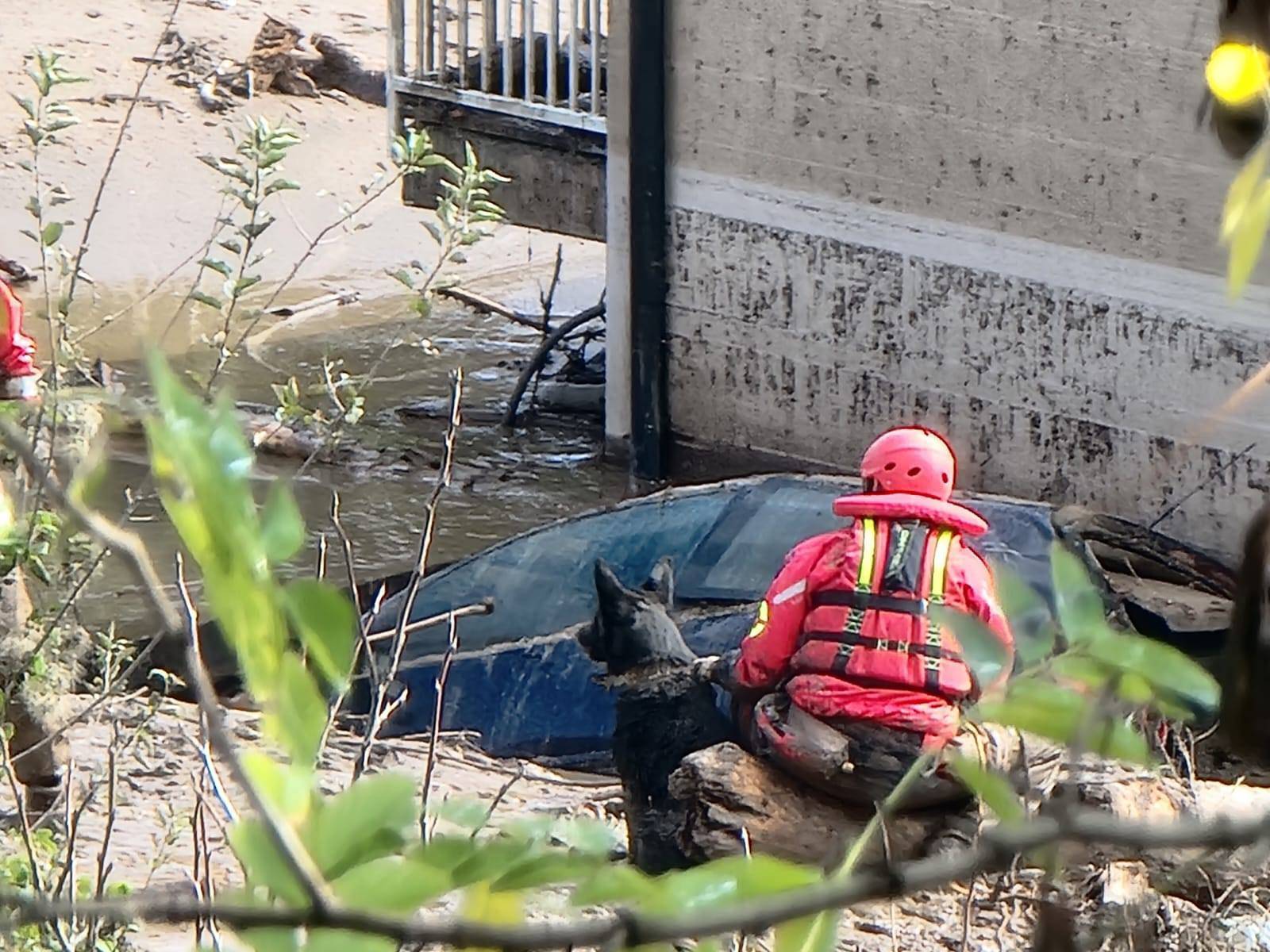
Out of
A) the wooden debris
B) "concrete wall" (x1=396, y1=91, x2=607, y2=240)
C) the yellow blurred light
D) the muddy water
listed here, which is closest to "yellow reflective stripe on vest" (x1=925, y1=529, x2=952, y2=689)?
the muddy water

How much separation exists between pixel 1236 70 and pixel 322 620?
0.47 metres

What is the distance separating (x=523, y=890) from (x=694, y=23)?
856 cm

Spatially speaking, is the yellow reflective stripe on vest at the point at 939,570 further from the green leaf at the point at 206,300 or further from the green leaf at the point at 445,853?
the green leaf at the point at 445,853

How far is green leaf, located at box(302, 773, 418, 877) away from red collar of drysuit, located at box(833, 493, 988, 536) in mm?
4247

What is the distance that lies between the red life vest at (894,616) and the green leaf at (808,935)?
4064mm

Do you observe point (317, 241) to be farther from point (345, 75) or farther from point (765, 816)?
point (345, 75)

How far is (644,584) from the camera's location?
6801mm

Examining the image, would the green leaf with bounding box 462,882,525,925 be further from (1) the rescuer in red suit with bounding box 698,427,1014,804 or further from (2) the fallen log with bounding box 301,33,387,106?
(2) the fallen log with bounding box 301,33,387,106

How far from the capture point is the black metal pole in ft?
29.9

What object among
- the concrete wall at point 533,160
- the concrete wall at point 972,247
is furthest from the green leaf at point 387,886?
the concrete wall at point 533,160

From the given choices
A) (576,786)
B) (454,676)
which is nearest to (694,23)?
(454,676)

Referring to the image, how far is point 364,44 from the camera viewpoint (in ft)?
56.1

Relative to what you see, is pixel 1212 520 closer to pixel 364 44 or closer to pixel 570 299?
pixel 570 299

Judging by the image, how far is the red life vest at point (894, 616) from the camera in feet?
16.4
